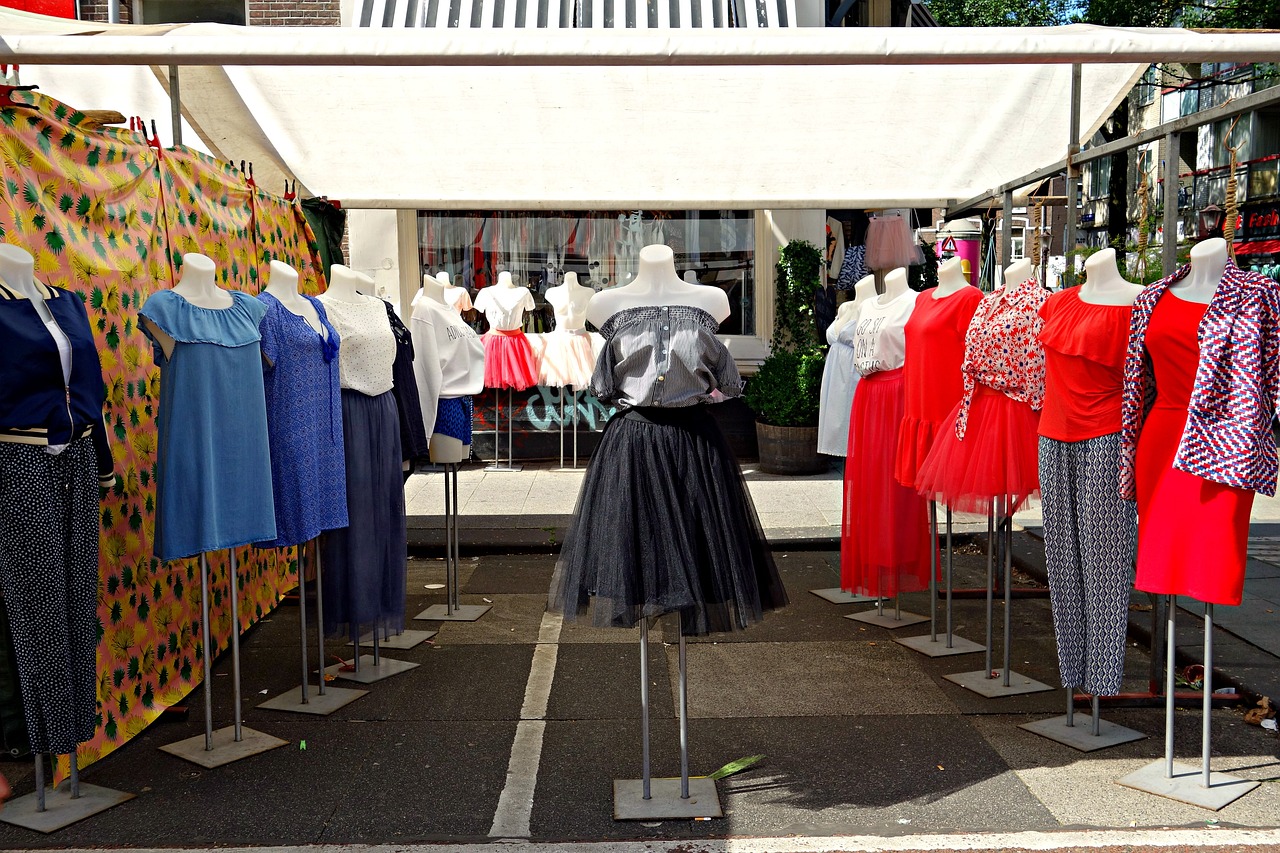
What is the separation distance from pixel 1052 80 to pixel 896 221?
155 inches

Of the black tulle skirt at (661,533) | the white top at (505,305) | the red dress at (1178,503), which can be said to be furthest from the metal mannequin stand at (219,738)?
the white top at (505,305)

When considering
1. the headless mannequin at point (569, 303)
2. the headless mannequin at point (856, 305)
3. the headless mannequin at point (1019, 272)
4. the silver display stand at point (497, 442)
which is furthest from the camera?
the silver display stand at point (497, 442)

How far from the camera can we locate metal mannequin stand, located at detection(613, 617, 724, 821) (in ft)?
11.5

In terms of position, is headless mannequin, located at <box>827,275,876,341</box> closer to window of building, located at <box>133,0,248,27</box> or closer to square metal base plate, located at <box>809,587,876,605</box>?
square metal base plate, located at <box>809,587,876,605</box>

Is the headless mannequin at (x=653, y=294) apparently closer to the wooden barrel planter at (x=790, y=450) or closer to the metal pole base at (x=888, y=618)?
the metal pole base at (x=888, y=618)

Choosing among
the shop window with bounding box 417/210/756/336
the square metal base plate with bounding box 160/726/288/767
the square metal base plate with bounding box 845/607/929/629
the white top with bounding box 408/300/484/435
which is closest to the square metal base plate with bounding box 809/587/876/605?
the square metal base plate with bounding box 845/607/929/629

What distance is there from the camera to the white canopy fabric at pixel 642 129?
6.16m

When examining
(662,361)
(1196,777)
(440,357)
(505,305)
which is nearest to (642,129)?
(440,357)

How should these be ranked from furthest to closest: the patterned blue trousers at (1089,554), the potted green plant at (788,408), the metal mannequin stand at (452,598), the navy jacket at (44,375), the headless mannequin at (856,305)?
1. the potted green plant at (788,408)
2. the headless mannequin at (856,305)
3. the metal mannequin stand at (452,598)
4. the patterned blue trousers at (1089,554)
5. the navy jacket at (44,375)

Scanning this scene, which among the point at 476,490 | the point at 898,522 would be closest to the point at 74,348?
the point at 898,522

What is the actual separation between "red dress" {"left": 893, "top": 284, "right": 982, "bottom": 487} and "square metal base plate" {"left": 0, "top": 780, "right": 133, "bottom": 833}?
3.59 m

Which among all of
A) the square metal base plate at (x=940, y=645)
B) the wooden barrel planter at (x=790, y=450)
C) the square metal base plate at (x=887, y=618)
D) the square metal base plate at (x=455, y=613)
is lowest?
the square metal base plate at (x=940, y=645)

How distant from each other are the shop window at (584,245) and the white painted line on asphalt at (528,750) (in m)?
6.09

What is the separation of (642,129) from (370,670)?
12.0 ft
